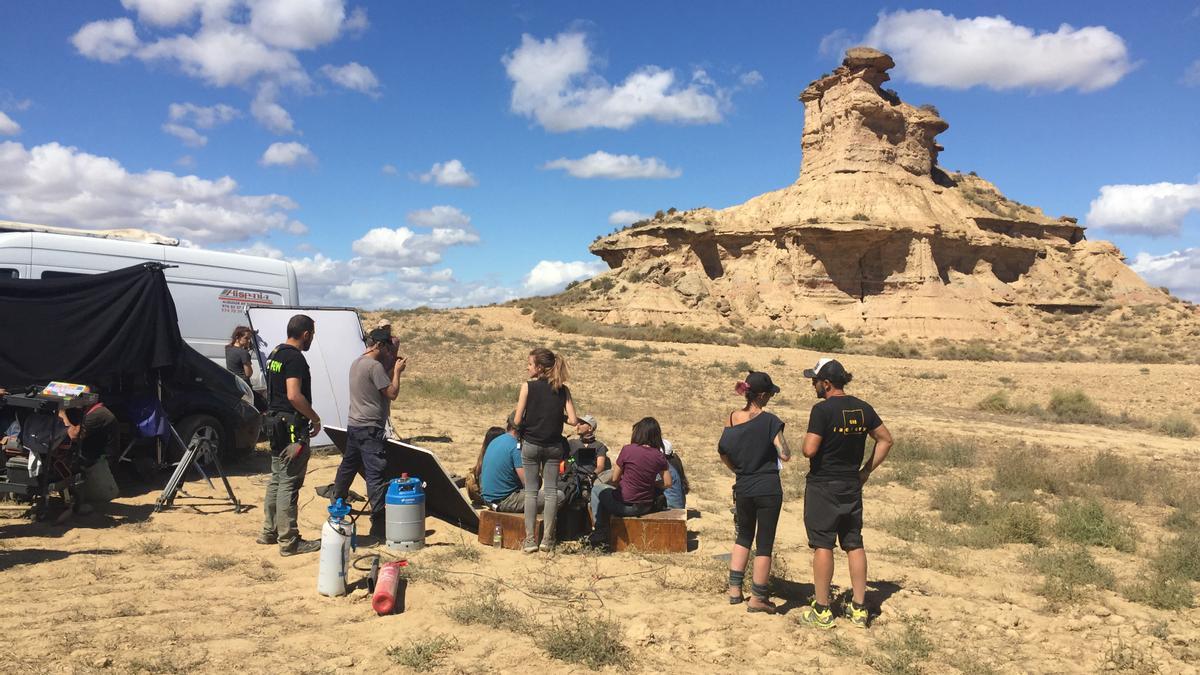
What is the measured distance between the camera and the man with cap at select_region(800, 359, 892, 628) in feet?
15.9

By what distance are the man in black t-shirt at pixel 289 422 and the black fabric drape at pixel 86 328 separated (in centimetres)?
282

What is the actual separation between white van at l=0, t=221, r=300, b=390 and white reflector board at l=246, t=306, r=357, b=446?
70 cm

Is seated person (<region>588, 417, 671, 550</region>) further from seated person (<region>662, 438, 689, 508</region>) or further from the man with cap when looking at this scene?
the man with cap

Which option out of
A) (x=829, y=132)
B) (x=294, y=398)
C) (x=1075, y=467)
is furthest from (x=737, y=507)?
(x=829, y=132)

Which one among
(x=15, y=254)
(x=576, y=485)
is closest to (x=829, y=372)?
(x=576, y=485)

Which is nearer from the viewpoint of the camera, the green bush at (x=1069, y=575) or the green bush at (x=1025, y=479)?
the green bush at (x=1069, y=575)

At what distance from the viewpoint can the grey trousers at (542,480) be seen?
20.2 ft

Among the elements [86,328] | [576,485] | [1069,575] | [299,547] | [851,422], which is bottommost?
[1069,575]

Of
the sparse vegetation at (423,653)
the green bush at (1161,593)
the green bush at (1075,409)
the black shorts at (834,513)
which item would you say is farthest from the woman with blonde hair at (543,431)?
the green bush at (1075,409)

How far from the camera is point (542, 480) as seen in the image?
636 centimetres

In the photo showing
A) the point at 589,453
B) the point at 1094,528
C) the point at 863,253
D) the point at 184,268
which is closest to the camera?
the point at 589,453

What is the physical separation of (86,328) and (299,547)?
360cm

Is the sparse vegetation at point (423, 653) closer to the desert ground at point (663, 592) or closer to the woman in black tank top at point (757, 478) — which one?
the desert ground at point (663, 592)

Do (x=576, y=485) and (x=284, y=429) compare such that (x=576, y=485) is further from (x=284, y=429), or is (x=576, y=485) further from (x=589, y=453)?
(x=284, y=429)
